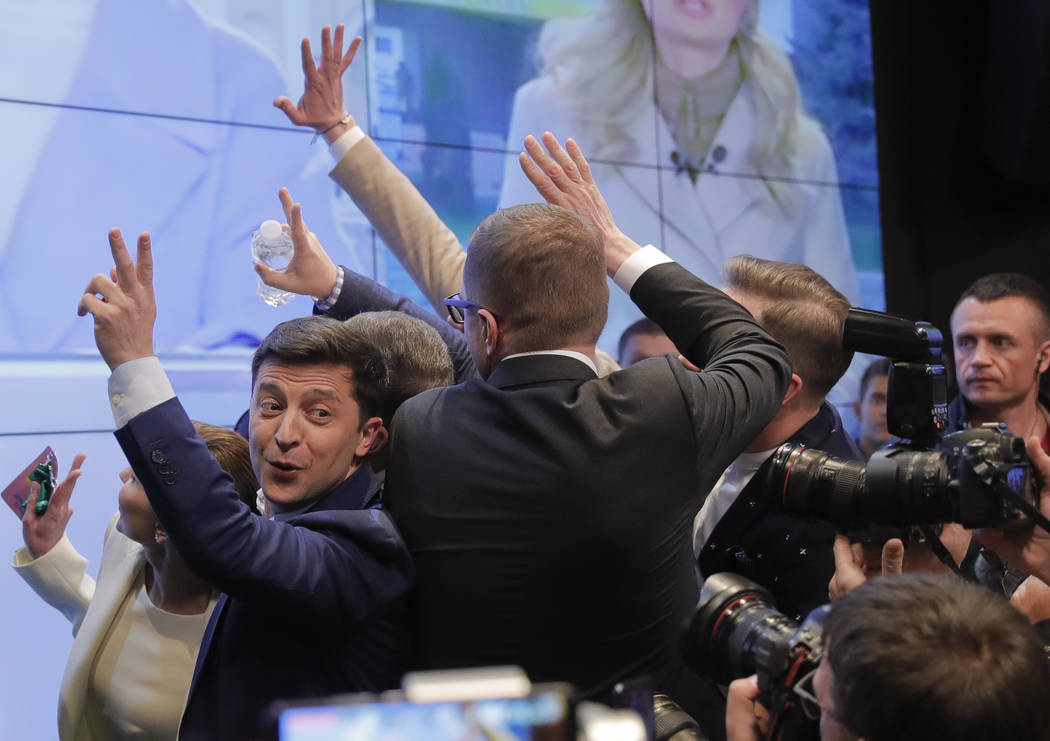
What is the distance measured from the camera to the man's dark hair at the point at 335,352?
164 centimetres

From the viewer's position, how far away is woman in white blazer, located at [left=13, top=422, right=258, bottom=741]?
5.92 feet

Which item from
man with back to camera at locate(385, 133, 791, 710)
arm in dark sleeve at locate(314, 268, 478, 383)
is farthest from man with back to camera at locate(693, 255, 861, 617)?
arm in dark sleeve at locate(314, 268, 478, 383)

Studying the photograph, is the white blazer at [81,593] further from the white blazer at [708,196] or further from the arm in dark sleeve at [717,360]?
the white blazer at [708,196]

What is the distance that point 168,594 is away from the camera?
→ 1.89 m

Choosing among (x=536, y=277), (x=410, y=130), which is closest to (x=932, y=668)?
(x=536, y=277)

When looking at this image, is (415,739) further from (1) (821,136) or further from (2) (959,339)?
(1) (821,136)

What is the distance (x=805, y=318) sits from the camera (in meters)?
1.95

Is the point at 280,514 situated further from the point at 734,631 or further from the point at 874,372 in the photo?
the point at 874,372

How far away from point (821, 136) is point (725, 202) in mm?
659

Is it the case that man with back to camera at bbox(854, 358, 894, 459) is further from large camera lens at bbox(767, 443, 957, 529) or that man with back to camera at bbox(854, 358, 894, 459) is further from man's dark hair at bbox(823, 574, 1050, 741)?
man's dark hair at bbox(823, 574, 1050, 741)

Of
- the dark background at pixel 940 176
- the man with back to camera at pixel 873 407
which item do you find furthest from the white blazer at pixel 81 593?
the dark background at pixel 940 176

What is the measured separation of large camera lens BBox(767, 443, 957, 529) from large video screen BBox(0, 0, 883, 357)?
2458 mm

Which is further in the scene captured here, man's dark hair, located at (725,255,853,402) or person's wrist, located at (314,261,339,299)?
person's wrist, located at (314,261,339,299)

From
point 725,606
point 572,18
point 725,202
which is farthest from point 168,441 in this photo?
point 725,202
